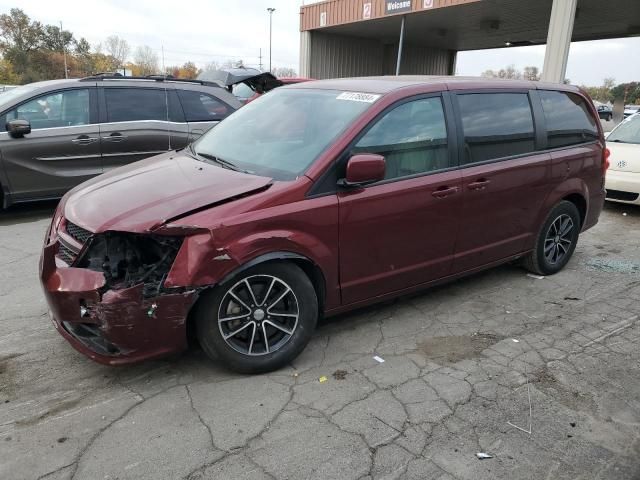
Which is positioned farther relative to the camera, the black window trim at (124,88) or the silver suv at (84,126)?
the black window trim at (124,88)

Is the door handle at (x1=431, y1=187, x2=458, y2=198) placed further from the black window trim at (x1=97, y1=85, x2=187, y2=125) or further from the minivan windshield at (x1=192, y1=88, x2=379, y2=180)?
the black window trim at (x1=97, y1=85, x2=187, y2=125)

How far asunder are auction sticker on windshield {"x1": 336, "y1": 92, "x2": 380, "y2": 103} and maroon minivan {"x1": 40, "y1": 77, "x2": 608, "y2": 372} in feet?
0.05

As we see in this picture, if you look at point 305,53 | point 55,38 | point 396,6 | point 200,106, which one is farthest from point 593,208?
point 55,38

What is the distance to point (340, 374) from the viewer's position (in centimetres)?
320

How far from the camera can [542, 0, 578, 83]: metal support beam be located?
12289 millimetres

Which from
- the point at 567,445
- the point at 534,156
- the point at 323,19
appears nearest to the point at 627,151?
the point at 534,156

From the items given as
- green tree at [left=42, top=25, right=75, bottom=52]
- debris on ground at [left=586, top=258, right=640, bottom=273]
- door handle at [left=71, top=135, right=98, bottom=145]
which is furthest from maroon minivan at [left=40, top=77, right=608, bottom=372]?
green tree at [left=42, top=25, right=75, bottom=52]

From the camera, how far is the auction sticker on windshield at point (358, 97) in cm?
355

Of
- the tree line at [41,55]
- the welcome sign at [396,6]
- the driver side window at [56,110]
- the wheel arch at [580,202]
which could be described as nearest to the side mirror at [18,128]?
the driver side window at [56,110]

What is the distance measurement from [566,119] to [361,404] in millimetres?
3576

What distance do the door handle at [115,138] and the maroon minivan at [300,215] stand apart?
3231 mm

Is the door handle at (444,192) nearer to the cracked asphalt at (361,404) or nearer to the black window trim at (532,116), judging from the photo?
the black window trim at (532,116)

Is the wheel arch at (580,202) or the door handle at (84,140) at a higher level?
the door handle at (84,140)

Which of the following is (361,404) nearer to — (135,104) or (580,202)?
(580,202)
